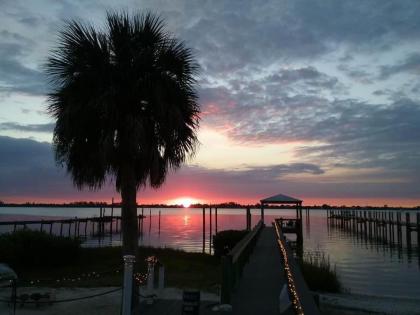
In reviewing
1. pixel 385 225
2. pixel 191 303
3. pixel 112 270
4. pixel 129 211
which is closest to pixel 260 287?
pixel 191 303

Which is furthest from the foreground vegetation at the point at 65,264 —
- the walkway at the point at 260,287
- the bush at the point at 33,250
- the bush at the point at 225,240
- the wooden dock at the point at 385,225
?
the wooden dock at the point at 385,225

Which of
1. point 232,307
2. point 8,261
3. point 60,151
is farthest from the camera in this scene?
point 8,261

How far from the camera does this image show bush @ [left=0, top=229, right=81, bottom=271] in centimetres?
1959

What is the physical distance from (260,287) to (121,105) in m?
6.08

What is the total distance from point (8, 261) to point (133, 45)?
1205 cm

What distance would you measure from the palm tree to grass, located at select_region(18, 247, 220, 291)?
10.6ft

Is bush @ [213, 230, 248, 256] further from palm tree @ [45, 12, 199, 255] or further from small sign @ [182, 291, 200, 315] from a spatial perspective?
small sign @ [182, 291, 200, 315]

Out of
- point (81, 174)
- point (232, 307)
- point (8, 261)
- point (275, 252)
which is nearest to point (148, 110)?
point (81, 174)

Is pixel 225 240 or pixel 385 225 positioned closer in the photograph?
pixel 225 240

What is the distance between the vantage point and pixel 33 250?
20234mm

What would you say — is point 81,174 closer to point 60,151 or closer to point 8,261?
point 60,151

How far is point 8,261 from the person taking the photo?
757 inches

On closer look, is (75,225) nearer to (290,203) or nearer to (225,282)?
(290,203)

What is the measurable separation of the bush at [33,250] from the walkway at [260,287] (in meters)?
8.99
